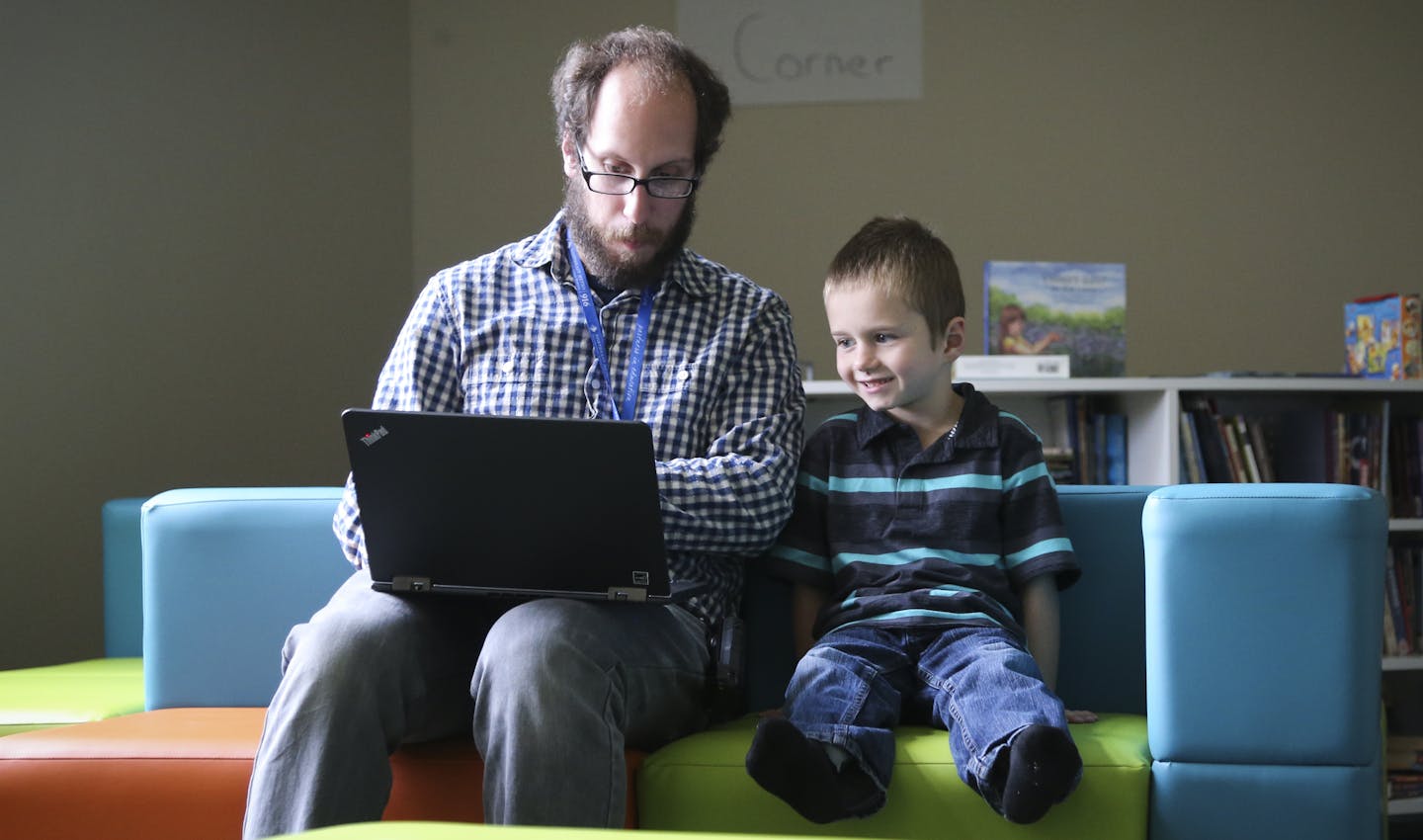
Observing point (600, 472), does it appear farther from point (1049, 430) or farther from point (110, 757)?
point (1049, 430)

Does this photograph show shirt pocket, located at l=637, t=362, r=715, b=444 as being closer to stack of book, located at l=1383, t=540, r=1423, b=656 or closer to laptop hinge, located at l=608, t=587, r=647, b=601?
laptop hinge, located at l=608, t=587, r=647, b=601

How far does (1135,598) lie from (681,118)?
85 cm

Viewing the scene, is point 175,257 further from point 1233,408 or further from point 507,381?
point 1233,408

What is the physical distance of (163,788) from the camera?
1.48 meters

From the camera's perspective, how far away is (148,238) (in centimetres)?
314

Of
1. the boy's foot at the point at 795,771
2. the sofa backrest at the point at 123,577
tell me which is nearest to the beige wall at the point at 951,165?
the sofa backrest at the point at 123,577

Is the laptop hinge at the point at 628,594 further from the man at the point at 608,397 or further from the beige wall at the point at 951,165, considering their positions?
the beige wall at the point at 951,165

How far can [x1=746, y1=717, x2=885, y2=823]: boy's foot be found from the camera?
4.45ft

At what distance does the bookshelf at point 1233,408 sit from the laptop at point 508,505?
1354mm

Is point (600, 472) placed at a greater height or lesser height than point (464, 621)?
greater

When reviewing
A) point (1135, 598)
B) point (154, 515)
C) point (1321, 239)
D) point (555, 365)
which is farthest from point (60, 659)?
point (1321, 239)

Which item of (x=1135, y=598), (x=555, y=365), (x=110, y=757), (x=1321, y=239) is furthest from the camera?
(x=1321, y=239)

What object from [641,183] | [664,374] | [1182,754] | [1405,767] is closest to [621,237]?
[641,183]

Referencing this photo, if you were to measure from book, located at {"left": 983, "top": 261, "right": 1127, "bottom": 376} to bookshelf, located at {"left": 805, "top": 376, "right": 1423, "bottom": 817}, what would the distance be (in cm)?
8
